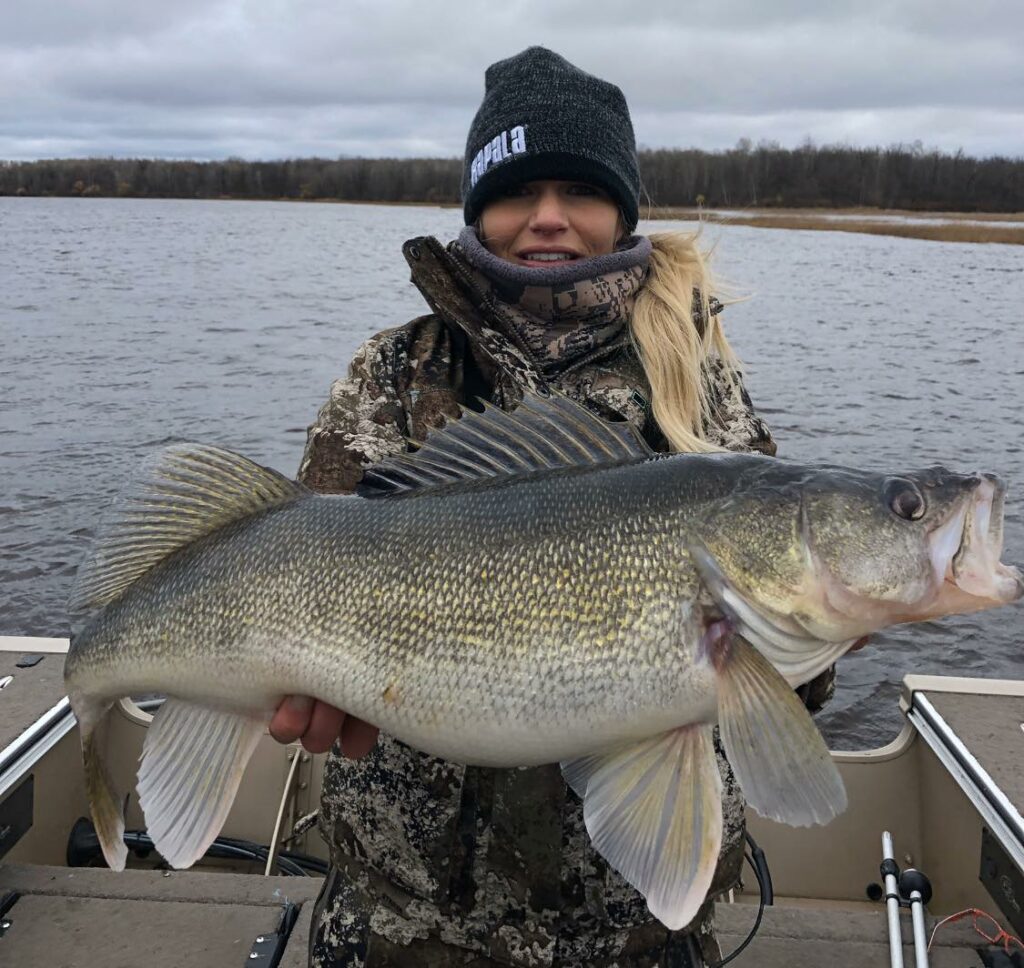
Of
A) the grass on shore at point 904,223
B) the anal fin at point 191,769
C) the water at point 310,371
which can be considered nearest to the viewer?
the anal fin at point 191,769

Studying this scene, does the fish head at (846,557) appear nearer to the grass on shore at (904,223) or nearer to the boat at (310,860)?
the boat at (310,860)

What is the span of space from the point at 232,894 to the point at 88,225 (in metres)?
43.0

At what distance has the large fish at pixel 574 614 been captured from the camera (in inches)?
73.7

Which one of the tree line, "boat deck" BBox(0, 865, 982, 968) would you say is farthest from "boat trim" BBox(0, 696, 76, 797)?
the tree line

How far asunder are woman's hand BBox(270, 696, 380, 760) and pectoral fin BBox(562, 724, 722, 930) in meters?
0.57

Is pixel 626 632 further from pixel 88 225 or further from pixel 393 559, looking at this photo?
pixel 88 225

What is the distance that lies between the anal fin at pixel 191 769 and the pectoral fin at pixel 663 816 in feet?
2.76

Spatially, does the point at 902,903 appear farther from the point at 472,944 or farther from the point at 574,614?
the point at 574,614

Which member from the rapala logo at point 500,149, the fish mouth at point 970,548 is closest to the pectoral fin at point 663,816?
the fish mouth at point 970,548

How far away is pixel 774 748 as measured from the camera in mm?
1848

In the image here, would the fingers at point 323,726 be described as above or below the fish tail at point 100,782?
above

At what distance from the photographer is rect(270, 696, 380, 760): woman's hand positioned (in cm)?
215

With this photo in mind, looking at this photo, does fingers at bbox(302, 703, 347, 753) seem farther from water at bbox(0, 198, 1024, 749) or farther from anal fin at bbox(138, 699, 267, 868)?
water at bbox(0, 198, 1024, 749)

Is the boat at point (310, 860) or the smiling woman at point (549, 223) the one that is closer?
the smiling woman at point (549, 223)
